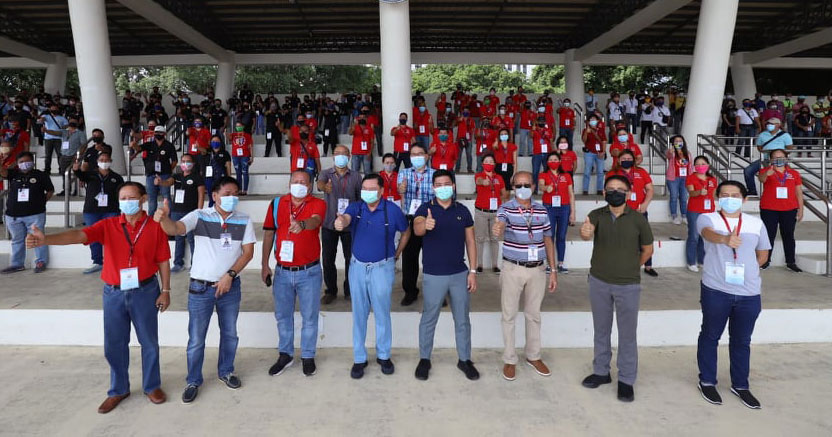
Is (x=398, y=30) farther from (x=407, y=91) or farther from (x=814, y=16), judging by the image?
(x=814, y=16)

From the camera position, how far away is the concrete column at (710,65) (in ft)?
35.0

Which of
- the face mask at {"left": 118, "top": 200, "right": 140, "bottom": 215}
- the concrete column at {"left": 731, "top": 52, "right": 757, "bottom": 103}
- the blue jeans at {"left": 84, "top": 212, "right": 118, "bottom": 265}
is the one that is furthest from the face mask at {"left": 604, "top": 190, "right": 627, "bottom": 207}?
the concrete column at {"left": 731, "top": 52, "right": 757, "bottom": 103}

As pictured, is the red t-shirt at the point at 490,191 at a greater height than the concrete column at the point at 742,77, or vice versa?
the concrete column at the point at 742,77

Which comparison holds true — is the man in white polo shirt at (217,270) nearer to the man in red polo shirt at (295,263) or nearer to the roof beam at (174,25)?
the man in red polo shirt at (295,263)

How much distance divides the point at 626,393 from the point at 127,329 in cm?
380

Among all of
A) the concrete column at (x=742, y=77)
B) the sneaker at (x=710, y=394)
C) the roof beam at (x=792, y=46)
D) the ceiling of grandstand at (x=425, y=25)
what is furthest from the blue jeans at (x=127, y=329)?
the concrete column at (x=742, y=77)

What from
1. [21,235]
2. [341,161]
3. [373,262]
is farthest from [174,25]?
[373,262]

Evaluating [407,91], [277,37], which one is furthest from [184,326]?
[277,37]

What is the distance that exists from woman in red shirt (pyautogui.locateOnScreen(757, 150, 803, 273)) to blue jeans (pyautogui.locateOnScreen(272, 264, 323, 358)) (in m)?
5.75

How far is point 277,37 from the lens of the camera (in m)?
18.8

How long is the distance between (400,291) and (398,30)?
7.30 meters

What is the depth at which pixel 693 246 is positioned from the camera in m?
6.64

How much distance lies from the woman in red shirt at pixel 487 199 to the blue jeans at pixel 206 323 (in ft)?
11.0

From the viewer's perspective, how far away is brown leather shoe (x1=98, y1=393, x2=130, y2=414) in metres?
3.54
